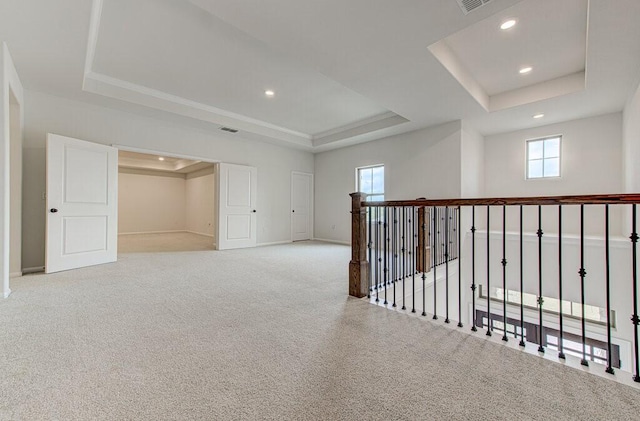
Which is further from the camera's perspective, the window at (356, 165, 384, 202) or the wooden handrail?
the window at (356, 165, 384, 202)

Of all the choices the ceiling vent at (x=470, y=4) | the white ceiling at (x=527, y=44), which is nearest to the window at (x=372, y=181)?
the white ceiling at (x=527, y=44)

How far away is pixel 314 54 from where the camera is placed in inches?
114

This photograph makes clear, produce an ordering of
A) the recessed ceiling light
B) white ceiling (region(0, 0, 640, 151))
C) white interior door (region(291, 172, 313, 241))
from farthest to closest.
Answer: white interior door (region(291, 172, 313, 241)), the recessed ceiling light, white ceiling (region(0, 0, 640, 151))

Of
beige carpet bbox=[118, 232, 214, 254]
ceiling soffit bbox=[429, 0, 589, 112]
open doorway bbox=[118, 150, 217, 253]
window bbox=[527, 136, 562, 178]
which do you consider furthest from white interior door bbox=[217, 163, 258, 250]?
window bbox=[527, 136, 562, 178]

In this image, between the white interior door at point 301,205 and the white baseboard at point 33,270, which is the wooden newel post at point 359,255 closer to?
the white baseboard at point 33,270

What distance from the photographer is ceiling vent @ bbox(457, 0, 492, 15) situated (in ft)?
6.99

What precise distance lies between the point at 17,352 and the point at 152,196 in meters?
9.00

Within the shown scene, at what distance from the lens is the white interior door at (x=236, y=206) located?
5918 mm

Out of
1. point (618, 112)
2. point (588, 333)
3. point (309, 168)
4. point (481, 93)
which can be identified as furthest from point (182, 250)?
point (618, 112)

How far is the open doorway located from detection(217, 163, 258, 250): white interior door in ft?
9.37

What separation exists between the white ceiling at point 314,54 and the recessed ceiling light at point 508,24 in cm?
7

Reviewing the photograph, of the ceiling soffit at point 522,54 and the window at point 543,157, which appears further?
the window at point 543,157

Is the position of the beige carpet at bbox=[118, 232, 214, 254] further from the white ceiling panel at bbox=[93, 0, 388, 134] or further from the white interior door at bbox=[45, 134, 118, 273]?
the white ceiling panel at bbox=[93, 0, 388, 134]

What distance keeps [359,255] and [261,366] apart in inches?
60.9
